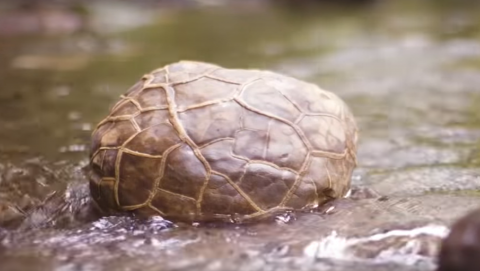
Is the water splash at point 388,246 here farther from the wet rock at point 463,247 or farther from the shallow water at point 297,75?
the wet rock at point 463,247

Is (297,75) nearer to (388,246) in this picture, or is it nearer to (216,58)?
(216,58)

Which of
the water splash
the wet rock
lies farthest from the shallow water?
the wet rock

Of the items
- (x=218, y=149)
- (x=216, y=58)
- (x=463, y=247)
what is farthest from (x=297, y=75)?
(x=463, y=247)

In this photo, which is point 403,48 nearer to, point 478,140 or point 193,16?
point 478,140

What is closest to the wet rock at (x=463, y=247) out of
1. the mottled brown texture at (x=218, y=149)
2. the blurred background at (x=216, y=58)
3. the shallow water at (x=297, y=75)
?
the shallow water at (x=297, y=75)

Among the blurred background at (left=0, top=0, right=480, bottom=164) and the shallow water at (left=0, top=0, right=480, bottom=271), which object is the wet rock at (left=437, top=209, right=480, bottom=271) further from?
the blurred background at (left=0, top=0, right=480, bottom=164)
